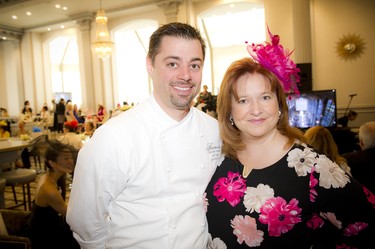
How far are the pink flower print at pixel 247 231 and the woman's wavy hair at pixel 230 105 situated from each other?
34 cm

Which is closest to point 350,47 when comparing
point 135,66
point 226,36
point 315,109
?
point 315,109

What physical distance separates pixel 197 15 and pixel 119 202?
412 inches

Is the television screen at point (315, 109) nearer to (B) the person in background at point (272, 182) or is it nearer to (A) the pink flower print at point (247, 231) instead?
(B) the person in background at point (272, 182)

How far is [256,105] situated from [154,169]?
58 centimetres

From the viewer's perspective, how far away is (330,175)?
128cm

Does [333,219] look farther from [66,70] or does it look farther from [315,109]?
[66,70]

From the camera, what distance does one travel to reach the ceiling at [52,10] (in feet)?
37.1

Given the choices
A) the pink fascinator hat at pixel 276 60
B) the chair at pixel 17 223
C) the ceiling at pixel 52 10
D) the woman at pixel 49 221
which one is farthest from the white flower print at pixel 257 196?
the ceiling at pixel 52 10

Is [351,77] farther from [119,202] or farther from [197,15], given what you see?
[119,202]

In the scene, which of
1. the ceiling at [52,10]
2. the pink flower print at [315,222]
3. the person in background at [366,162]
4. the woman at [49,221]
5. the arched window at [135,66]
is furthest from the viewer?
the arched window at [135,66]

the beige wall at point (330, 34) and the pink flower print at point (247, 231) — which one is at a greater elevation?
the beige wall at point (330, 34)

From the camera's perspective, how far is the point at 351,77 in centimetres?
903

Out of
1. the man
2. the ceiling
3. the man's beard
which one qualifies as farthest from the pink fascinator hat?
the ceiling

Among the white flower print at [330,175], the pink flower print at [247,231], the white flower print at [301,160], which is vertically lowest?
the pink flower print at [247,231]
